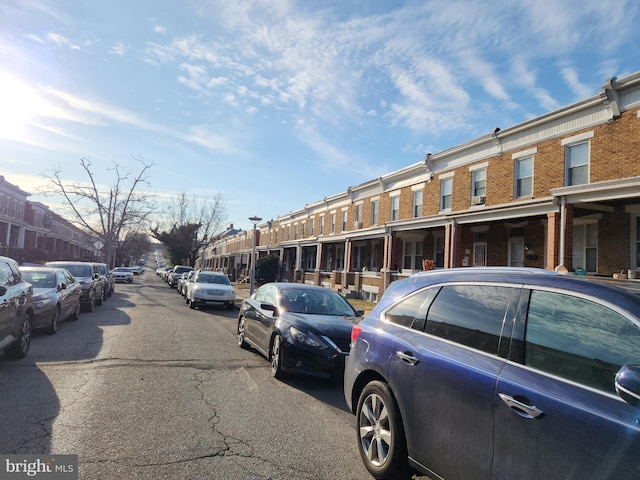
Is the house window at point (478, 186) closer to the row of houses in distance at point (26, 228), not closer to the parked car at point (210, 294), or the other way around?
the parked car at point (210, 294)

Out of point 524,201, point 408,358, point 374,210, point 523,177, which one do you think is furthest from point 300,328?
point 374,210

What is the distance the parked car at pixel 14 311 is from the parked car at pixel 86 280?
22.6 feet

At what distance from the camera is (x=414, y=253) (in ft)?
77.3

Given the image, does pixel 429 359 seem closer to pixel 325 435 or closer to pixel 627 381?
pixel 627 381

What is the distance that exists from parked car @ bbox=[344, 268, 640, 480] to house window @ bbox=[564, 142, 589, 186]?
518 inches

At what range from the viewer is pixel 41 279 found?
1034cm

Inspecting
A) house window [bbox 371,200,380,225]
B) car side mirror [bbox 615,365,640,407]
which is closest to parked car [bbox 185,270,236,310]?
house window [bbox 371,200,380,225]

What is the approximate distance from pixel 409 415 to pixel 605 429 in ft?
4.72

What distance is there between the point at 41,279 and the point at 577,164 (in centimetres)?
1595

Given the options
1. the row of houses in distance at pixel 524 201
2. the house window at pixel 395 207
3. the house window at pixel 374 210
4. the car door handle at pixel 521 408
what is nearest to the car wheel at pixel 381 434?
the car door handle at pixel 521 408

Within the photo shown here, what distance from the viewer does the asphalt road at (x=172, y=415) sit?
3.77 metres

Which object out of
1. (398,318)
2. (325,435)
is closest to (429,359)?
(398,318)

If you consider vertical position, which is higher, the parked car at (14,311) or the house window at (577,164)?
the house window at (577,164)

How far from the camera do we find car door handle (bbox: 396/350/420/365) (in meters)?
3.36
